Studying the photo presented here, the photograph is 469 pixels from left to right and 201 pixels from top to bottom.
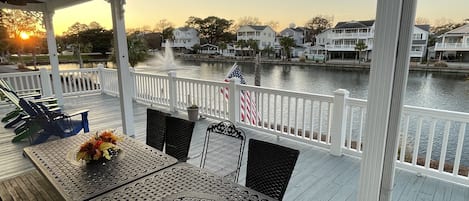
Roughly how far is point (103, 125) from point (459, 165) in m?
5.57

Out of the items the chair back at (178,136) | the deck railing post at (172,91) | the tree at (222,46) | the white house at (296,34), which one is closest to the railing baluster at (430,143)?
the chair back at (178,136)

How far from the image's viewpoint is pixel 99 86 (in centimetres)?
855

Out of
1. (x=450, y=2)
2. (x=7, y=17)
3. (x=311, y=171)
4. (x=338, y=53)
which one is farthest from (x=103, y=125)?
(x=7, y=17)

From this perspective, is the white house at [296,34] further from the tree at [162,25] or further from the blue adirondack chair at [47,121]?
the tree at [162,25]

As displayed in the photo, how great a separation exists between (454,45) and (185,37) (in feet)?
27.2

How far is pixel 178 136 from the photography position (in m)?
2.60

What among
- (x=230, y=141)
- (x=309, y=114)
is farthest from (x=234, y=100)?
(x=230, y=141)

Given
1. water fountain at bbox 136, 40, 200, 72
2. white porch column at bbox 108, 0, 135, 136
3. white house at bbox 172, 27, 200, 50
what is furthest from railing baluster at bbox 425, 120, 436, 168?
water fountain at bbox 136, 40, 200, 72

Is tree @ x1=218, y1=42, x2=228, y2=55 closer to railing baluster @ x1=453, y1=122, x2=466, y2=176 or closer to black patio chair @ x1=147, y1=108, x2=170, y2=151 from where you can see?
black patio chair @ x1=147, y1=108, x2=170, y2=151

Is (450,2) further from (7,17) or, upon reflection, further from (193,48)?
(7,17)

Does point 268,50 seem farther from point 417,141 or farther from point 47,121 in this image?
point 47,121

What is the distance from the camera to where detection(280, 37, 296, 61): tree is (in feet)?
21.1

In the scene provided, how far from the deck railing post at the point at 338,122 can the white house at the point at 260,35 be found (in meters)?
3.82

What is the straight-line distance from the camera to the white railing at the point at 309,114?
2.92 meters
